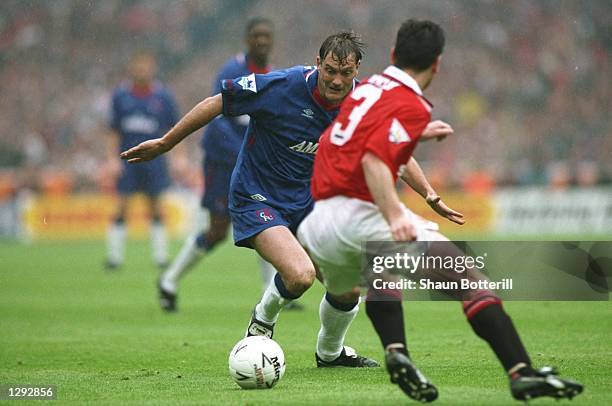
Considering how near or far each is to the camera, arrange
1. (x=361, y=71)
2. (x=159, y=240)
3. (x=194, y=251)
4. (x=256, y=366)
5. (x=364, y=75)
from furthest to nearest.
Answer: (x=361, y=71) → (x=364, y=75) → (x=159, y=240) → (x=194, y=251) → (x=256, y=366)

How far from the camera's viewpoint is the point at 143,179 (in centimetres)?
1560

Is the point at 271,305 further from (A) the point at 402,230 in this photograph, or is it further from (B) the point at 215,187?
(B) the point at 215,187

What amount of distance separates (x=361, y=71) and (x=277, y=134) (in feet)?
60.2

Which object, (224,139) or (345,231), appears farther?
(224,139)

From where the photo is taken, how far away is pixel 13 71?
2881 centimetres

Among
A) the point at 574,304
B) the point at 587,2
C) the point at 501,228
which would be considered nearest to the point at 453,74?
the point at 587,2

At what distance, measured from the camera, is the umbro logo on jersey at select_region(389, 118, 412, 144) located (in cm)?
494

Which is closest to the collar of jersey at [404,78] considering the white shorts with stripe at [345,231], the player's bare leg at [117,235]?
the white shorts with stripe at [345,231]

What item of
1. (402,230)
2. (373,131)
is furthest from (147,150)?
(402,230)

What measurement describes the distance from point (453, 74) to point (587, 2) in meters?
3.88

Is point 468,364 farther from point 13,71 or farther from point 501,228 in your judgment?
point 13,71

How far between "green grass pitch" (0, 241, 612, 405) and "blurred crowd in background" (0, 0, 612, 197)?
12363mm

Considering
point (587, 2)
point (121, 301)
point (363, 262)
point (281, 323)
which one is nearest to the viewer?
point (363, 262)

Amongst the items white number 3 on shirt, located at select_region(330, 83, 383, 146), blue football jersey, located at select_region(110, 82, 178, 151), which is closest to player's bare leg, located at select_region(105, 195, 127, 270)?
blue football jersey, located at select_region(110, 82, 178, 151)
